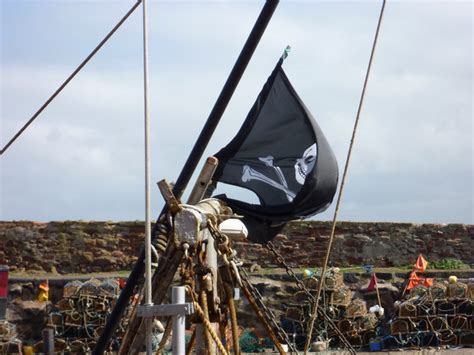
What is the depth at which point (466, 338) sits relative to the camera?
598 inches

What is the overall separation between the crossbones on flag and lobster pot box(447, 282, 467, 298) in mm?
8320

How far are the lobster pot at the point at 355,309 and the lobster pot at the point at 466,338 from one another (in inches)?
57.5

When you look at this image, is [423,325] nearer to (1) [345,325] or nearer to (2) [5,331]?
(1) [345,325]

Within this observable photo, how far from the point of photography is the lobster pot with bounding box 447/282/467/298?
607 inches

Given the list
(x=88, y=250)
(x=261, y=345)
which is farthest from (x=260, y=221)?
(x=88, y=250)

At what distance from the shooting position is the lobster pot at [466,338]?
15125 mm

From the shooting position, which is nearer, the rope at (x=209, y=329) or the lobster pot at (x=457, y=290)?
the rope at (x=209, y=329)

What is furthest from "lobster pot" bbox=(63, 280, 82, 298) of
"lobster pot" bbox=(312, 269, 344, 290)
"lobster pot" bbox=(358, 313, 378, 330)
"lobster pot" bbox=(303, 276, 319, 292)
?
"lobster pot" bbox=(358, 313, 378, 330)

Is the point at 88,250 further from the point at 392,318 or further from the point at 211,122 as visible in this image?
the point at 211,122

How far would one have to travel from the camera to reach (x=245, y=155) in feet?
24.9

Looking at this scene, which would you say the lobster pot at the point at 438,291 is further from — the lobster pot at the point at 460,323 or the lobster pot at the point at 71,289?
the lobster pot at the point at 71,289

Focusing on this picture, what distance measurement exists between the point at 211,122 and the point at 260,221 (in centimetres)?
76

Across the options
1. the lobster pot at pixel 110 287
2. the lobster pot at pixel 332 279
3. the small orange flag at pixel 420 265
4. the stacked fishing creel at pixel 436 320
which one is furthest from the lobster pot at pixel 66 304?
the small orange flag at pixel 420 265

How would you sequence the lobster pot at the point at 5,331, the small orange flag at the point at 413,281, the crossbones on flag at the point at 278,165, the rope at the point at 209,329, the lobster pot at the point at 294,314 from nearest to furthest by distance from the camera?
the rope at the point at 209,329
the crossbones on flag at the point at 278,165
the lobster pot at the point at 5,331
the lobster pot at the point at 294,314
the small orange flag at the point at 413,281
